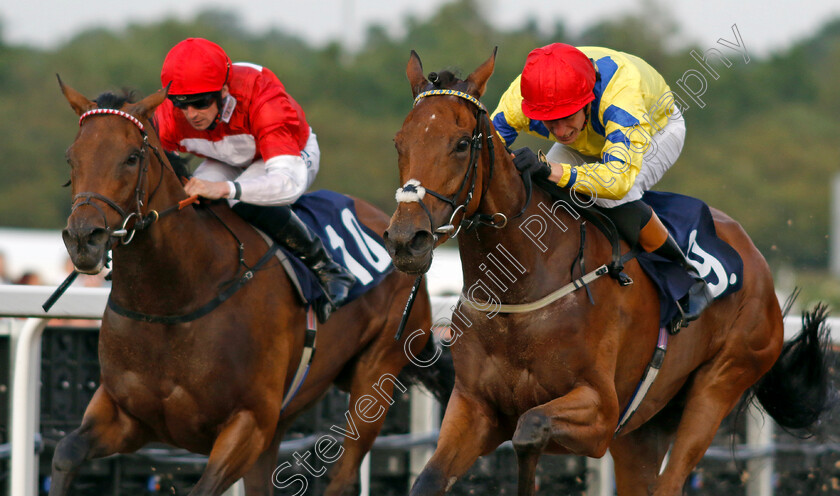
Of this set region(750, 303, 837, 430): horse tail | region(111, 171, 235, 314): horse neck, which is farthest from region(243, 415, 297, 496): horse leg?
region(750, 303, 837, 430): horse tail

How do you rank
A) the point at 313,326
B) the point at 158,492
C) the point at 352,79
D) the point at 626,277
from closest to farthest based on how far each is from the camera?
the point at 626,277 → the point at 313,326 → the point at 158,492 → the point at 352,79

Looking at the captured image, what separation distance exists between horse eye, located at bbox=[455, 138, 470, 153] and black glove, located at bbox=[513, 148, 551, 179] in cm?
37

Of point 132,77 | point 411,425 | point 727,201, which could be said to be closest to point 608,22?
point 727,201

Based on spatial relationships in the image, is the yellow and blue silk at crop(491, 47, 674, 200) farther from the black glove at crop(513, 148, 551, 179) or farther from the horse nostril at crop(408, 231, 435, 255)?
the horse nostril at crop(408, 231, 435, 255)

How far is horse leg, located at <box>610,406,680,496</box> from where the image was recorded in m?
4.50

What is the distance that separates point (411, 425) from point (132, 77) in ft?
103

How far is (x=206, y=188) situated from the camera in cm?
374

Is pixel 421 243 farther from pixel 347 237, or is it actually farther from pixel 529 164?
pixel 347 237

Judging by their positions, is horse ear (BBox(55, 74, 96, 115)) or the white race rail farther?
the white race rail

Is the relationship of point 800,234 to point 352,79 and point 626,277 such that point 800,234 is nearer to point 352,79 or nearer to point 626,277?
point 352,79

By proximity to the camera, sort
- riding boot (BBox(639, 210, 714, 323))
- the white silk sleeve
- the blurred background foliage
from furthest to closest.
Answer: the blurred background foliage < riding boot (BBox(639, 210, 714, 323)) < the white silk sleeve

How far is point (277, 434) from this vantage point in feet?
14.9

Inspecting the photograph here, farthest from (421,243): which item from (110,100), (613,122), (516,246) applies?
(110,100)

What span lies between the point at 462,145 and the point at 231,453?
1.34 metres
